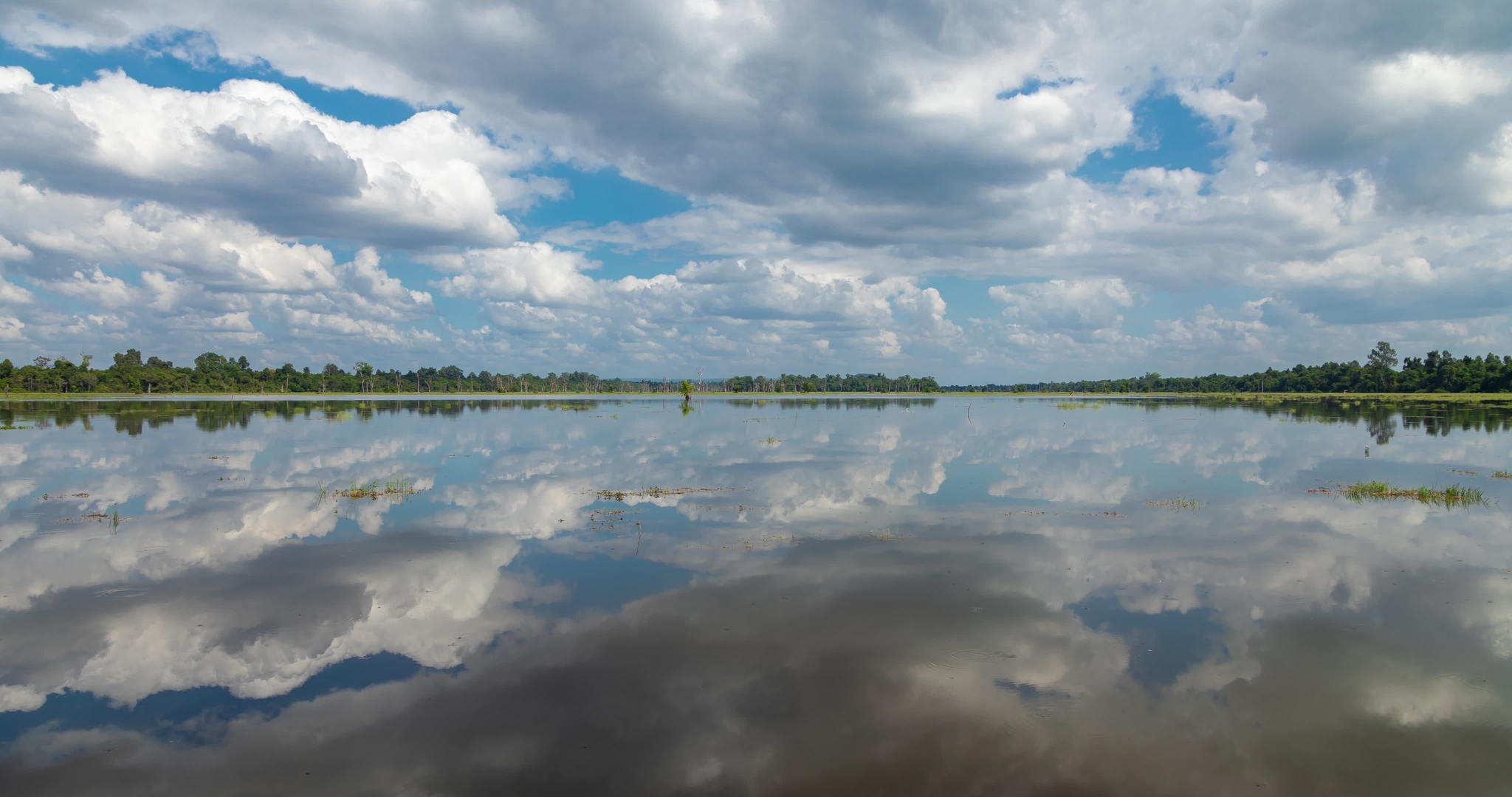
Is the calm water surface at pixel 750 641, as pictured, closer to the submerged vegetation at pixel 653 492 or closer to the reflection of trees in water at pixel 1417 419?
the submerged vegetation at pixel 653 492

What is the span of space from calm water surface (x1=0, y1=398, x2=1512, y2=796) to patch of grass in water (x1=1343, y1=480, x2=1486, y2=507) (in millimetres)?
983

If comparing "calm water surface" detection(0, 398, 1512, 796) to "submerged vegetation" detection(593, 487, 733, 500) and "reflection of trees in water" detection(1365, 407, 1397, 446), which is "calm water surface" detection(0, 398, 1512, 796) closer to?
"submerged vegetation" detection(593, 487, 733, 500)

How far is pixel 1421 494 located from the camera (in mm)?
20922

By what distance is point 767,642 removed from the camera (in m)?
9.50

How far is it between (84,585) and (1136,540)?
20.7 meters

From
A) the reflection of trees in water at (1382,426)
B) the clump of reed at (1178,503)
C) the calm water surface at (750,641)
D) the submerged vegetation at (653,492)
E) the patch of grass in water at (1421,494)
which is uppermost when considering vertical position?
the reflection of trees in water at (1382,426)

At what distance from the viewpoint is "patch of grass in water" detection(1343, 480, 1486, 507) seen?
1995cm

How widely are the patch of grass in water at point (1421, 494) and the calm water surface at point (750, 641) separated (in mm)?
983

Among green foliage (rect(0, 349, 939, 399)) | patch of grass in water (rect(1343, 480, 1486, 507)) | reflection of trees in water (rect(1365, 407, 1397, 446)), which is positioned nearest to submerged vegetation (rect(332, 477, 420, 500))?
patch of grass in water (rect(1343, 480, 1486, 507))

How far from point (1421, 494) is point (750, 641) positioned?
23.5 meters

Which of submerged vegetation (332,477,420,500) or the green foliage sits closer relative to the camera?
submerged vegetation (332,477,420,500)

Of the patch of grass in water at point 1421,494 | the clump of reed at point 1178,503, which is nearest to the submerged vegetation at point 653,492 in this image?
the clump of reed at point 1178,503

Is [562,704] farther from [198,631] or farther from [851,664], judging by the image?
[198,631]

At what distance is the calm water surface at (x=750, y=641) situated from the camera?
21.7 ft
